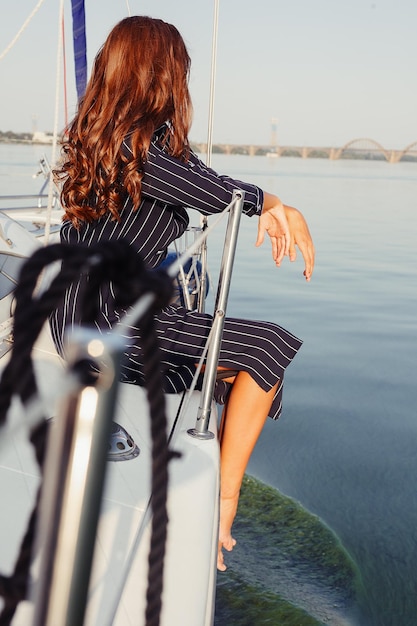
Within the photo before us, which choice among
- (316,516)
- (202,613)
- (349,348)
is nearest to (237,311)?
(349,348)

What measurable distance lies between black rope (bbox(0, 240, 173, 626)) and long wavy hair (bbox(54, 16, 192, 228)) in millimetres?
1032

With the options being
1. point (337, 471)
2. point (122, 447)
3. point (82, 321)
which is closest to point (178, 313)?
point (122, 447)

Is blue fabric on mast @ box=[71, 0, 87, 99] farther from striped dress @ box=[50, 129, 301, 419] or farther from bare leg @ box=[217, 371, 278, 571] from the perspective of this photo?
bare leg @ box=[217, 371, 278, 571]

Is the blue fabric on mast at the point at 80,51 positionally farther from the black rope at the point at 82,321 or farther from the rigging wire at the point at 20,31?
the black rope at the point at 82,321

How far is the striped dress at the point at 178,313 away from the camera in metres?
1.76

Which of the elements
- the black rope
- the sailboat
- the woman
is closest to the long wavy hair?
the woman

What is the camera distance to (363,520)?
310 centimetres

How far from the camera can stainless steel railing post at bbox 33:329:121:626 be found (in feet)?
2.11

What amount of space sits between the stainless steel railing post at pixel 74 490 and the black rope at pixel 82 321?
2cm

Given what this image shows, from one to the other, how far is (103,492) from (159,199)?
1.17 meters

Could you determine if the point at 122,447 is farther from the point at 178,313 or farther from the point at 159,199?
the point at 159,199

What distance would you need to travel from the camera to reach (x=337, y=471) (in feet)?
11.8

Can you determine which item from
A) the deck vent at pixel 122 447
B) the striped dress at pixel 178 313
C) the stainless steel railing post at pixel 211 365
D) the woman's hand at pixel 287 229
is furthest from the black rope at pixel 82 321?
the woman's hand at pixel 287 229

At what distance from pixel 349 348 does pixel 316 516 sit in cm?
295
